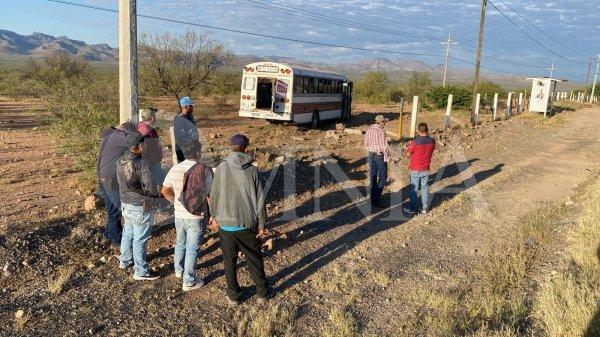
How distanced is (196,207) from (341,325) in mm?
1792

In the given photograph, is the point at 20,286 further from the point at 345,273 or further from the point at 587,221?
the point at 587,221

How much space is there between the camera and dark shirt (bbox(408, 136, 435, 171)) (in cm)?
775

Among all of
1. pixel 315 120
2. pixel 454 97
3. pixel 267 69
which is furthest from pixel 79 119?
pixel 454 97

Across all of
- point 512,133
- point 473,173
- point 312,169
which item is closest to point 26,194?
point 312,169

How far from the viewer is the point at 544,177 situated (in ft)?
37.7

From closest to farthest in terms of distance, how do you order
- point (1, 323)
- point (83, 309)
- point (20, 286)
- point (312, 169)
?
point (1, 323) → point (83, 309) → point (20, 286) → point (312, 169)

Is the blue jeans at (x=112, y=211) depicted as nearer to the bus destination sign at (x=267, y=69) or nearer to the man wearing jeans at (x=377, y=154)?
A: the man wearing jeans at (x=377, y=154)

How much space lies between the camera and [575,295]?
4785 millimetres

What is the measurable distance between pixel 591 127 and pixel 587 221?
20004 millimetres

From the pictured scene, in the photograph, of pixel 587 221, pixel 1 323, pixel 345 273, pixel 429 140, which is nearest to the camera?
pixel 1 323

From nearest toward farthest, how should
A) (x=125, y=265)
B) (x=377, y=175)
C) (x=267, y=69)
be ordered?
(x=125, y=265) → (x=377, y=175) → (x=267, y=69)

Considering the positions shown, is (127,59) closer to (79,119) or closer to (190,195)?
(79,119)

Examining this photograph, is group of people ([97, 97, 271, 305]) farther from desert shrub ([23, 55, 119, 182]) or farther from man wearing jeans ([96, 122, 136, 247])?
desert shrub ([23, 55, 119, 182])

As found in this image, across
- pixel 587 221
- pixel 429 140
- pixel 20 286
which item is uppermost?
pixel 429 140
